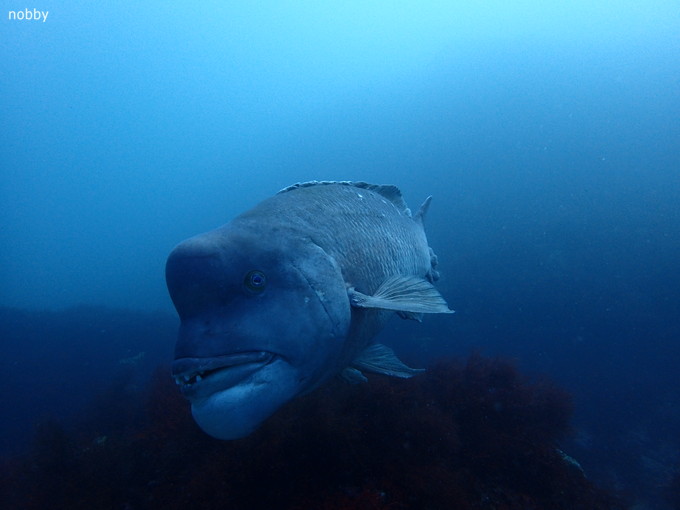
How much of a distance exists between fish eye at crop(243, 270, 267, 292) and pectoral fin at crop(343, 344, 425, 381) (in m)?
1.95

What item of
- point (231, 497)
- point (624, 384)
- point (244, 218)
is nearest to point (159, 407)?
point (231, 497)

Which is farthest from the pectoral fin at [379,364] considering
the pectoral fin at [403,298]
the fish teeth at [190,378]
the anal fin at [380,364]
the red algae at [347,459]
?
the fish teeth at [190,378]

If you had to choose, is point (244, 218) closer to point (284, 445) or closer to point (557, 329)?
point (284, 445)

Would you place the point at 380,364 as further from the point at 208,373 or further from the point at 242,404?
the point at 208,373

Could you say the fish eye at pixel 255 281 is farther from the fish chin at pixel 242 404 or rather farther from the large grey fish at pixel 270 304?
the fish chin at pixel 242 404

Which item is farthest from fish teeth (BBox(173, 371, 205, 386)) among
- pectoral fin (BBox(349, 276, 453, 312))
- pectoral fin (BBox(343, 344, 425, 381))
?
pectoral fin (BBox(343, 344, 425, 381))

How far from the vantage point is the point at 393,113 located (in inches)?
3194

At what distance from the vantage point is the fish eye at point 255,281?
2334 millimetres

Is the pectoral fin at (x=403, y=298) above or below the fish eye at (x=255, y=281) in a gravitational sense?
below

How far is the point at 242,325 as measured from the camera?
219 centimetres

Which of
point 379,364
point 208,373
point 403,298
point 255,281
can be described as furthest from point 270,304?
point 379,364

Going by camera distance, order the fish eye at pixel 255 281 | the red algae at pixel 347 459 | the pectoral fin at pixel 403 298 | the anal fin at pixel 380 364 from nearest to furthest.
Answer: the fish eye at pixel 255 281 → the pectoral fin at pixel 403 298 → the anal fin at pixel 380 364 → the red algae at pixel 347 459

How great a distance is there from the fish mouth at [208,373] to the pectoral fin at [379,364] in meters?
1.98

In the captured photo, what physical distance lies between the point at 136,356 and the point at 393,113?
76905 millimetres
